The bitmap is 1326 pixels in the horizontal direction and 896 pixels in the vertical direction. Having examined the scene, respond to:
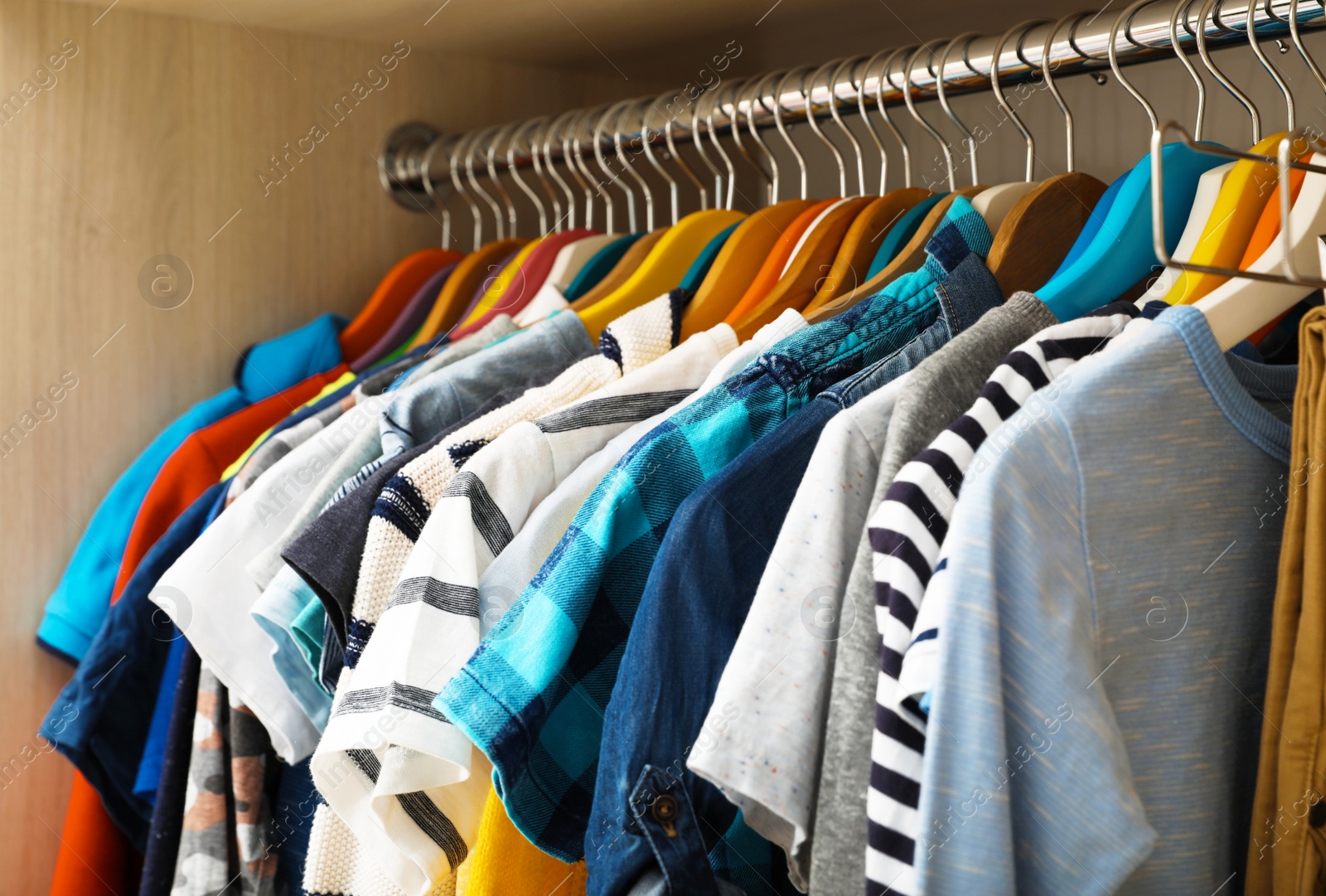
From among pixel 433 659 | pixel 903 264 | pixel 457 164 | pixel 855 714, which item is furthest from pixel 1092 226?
pixel 457 164

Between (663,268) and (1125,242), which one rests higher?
(663,268)

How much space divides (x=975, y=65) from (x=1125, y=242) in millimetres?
253

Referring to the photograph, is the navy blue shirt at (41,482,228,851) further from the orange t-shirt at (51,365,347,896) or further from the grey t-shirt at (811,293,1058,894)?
the grey t-shirt at (811,293,1058,894)

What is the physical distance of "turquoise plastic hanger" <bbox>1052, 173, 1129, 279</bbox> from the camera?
2.86 feet

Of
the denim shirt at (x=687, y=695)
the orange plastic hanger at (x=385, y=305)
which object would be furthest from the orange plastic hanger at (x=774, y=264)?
the orange plastic hanger at (x=385, y=305)

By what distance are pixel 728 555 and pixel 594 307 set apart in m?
0.50

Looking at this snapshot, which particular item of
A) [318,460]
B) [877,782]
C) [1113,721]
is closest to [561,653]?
[877,782]

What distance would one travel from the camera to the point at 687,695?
64cm

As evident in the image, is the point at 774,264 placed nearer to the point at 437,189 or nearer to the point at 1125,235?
the point at 1125,235

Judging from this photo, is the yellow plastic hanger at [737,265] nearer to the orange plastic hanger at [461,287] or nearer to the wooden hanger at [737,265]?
the wooden hanger at [737,265]

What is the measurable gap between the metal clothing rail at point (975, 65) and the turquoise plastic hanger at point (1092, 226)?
0.38ft

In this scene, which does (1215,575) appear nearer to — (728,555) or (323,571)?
(728,555)

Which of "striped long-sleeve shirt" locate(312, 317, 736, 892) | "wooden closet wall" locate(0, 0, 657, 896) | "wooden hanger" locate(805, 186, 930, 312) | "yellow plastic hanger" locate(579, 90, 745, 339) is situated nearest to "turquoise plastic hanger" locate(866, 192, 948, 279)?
"wooden hanger" locate(805, 186, 930, 312)

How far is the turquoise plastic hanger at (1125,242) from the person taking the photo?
82cm
